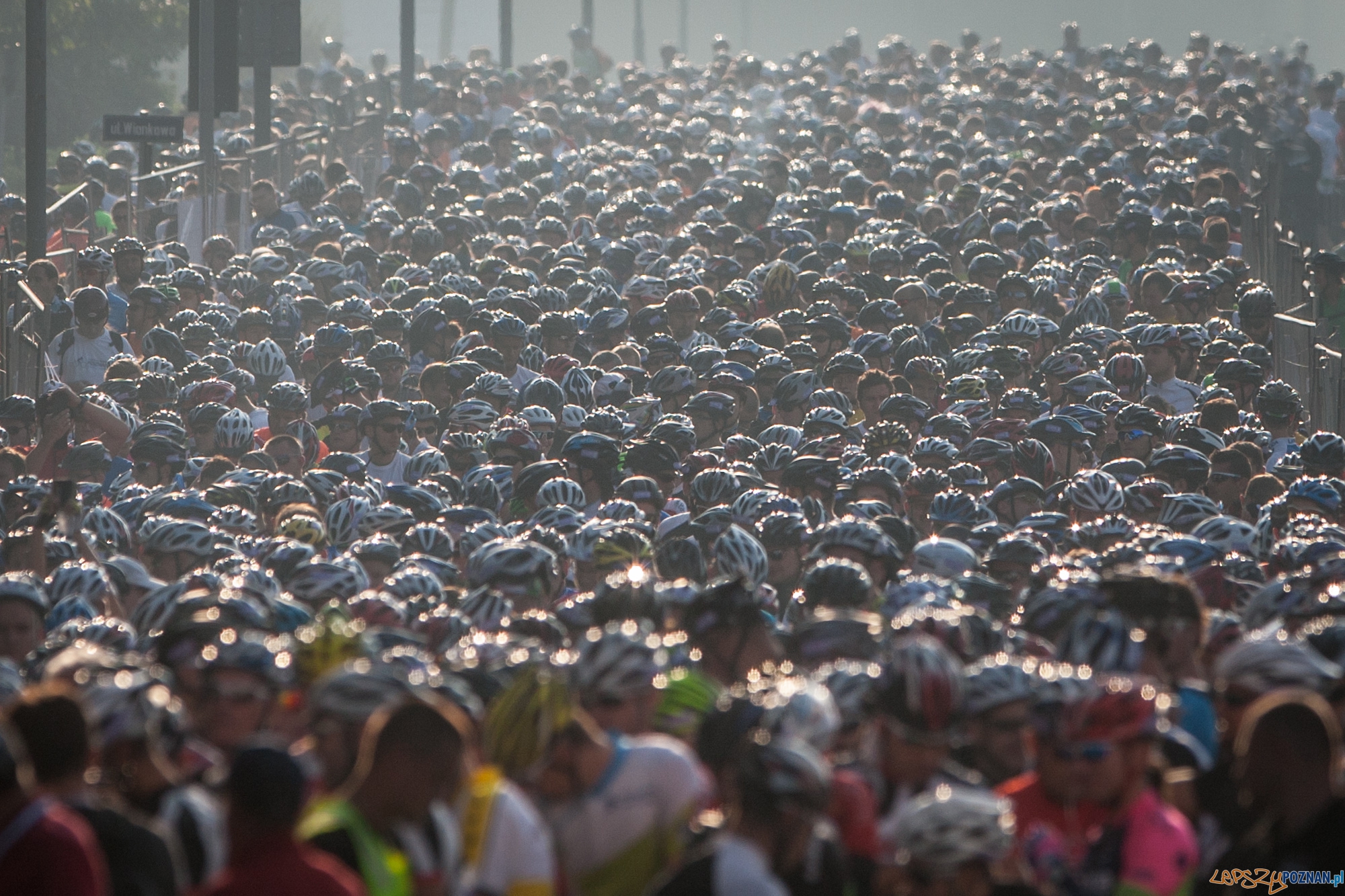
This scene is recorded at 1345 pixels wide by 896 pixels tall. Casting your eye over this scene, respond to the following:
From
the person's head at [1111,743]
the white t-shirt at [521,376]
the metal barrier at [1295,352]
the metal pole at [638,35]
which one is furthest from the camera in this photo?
the metal pole at [638,35]

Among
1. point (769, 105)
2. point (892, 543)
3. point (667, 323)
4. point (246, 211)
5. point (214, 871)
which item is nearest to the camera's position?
point (214, 871)

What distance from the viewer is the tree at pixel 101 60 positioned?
148 feet

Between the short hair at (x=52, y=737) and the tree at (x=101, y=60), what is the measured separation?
135ft

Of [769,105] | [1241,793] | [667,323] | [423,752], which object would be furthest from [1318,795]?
[769,105]

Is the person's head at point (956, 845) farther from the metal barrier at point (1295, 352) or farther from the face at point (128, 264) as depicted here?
the face at point (128, 264)

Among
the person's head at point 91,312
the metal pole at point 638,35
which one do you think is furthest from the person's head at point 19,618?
the metal pole at point 638,35

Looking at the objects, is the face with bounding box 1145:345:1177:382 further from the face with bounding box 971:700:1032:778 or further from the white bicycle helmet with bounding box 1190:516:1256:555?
the face with bounding box 971:700:1032:778

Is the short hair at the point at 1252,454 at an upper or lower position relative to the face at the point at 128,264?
lower

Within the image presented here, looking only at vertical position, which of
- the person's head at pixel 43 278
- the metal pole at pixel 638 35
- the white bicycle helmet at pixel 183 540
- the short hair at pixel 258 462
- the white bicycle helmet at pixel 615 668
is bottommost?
the short hair at pixel 258 462

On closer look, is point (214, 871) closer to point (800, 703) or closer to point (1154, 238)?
point (800, 703)

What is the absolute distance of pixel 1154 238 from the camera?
24.2 metres

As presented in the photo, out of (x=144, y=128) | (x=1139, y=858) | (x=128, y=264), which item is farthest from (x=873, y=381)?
(x=144, y=128)

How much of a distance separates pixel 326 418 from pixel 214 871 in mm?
10363

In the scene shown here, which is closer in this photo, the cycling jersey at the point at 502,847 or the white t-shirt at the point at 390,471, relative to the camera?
the cycling jersey at the point at 502,847
